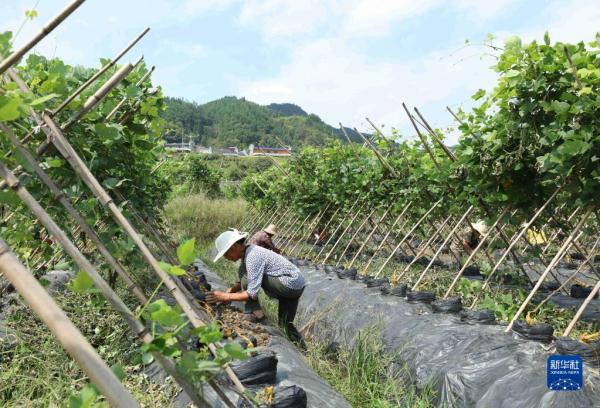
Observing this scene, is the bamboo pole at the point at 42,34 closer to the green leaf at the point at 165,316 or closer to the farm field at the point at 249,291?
the farm field at the point at 249,291

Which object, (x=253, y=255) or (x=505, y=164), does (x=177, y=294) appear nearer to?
(x=253, y=255)

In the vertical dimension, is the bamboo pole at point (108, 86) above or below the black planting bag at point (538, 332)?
above

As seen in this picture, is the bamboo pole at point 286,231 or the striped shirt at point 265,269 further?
the bamboo pole at point 286,231

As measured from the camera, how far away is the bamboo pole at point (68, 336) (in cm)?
95

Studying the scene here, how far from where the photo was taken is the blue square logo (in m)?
2.36

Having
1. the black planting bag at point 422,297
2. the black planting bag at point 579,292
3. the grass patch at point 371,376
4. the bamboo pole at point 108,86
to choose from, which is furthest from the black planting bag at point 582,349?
the bamboo pole at point 108,86

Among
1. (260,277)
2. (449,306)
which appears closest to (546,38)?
(449,306)

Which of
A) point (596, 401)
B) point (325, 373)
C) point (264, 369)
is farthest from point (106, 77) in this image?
point (596, 401)

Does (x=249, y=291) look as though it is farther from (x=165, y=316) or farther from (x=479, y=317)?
(x=165, y=316)

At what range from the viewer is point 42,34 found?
169 cm

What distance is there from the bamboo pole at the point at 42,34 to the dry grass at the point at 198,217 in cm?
1340

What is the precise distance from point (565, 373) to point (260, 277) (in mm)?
2347

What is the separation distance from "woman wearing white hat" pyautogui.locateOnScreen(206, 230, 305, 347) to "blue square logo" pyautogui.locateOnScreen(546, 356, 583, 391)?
225 centimetres

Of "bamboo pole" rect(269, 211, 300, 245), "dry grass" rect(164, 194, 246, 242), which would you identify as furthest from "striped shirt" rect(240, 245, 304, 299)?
"dry grass" rect(164, 194, 246, 242)
